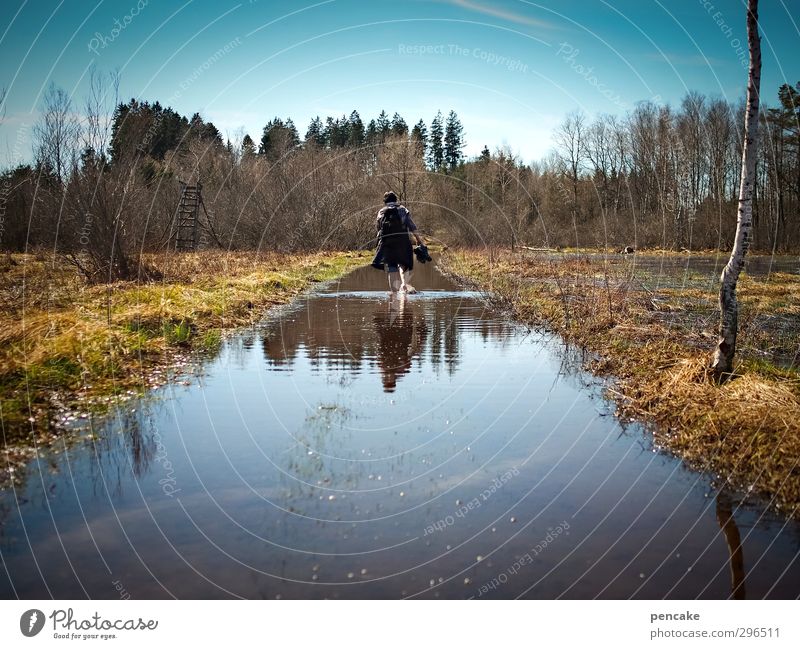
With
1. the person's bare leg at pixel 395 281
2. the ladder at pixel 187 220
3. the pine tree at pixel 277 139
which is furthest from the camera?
the pine tree at pixel 277 139

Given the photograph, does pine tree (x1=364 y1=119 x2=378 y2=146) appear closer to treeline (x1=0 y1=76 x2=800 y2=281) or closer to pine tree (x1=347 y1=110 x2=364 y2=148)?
pine tree (x1=347 y1=110 x2=364 y2=148)

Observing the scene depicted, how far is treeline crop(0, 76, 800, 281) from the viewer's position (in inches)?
851

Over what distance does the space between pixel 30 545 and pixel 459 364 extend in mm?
7255

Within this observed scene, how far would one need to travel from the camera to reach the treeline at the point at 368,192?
21.6 meters

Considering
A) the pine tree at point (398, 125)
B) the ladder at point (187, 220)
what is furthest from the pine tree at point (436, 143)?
the ladder at point (187, 220)

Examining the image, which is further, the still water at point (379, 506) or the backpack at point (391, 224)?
the backpack at point (391, 224)

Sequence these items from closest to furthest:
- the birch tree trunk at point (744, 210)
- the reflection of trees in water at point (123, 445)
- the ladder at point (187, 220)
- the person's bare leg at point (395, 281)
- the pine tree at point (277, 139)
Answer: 1. the reflection of trees in water at point (123, 445)
2. the birch tree trunk at point (744, 210)
3. the person's bare leg at point (395, 281)
4. the ladder at point (187, 220)
5. the pine tree at point (277, 139)

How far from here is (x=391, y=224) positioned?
1931 centimetres

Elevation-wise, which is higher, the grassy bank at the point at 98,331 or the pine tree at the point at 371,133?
the pine tree at the point at 371,133

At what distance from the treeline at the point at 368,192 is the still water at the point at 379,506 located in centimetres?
1483

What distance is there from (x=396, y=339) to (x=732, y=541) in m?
9.00

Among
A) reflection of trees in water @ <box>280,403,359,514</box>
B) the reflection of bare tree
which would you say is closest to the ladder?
reflection of trees in water @ <box>280,403,359,514</box>

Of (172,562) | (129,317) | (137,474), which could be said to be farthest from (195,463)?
(129,317)

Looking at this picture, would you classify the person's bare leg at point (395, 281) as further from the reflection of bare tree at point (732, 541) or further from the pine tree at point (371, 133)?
the pine tree at point (371, 133)
